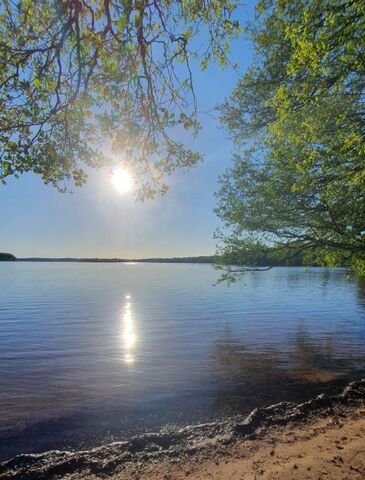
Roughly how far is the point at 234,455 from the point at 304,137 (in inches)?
327

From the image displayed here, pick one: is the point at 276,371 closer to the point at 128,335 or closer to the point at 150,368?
the point at 150,368

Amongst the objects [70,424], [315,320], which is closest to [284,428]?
[70,424]

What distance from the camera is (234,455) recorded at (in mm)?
7969

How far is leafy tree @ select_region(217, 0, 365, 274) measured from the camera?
8055 millimetres

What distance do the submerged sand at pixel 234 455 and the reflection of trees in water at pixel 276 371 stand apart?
260 cm

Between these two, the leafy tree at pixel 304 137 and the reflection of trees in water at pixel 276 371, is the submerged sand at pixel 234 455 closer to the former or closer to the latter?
the reflection of trees in water at pixel 276 371

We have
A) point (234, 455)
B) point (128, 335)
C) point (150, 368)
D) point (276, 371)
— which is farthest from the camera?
point (128, 335)

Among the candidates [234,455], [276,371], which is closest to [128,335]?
[276,371]

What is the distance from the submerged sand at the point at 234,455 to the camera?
7035 millimetres

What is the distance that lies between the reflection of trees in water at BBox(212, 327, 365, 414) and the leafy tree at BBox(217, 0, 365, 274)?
5.34 meters

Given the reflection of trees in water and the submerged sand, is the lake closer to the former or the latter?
the reflection of trees in water

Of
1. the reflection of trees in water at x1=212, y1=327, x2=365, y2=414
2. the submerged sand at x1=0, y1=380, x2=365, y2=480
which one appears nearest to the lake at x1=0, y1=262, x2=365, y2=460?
the reflection of trees in water at x1=212, y1=327, x2=365, y2=414

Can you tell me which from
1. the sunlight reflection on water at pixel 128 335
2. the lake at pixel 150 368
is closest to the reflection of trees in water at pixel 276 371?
the lake at pixel 150 368

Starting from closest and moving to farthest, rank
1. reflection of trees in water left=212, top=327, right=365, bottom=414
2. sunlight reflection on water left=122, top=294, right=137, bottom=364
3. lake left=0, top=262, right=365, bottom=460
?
lake left=0, top=262, right=365, bottom=460 → reflection of trees in water left=212, top=327, right=365, bottom=414 → sunlight reflection on water left=122, top=294, right=137, bottom=364
